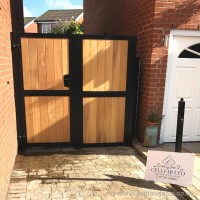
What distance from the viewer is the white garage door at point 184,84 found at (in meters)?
4.71

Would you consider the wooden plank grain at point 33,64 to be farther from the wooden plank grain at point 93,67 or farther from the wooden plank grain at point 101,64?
the wooden plank grain at point 101,64

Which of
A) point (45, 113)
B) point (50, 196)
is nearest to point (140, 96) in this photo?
point (45, 113)

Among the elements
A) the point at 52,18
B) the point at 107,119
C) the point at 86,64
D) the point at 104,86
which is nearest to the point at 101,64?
the point at 86,64

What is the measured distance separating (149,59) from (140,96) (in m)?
0.88

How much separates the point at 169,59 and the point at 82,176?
2758 millimetres

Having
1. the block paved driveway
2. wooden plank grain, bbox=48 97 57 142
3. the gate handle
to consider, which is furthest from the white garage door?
wooden plank grain, bbox=48 97 57 142

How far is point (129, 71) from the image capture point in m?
4.80

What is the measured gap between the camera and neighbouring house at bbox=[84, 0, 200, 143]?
14.7 feet

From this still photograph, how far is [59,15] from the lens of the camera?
126ft

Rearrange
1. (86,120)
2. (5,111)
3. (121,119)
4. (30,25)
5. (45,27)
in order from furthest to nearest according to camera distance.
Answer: (45,27) → (30,25) → (121,119) → (86,120) → (5,111)

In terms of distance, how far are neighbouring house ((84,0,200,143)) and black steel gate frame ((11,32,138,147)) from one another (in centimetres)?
30

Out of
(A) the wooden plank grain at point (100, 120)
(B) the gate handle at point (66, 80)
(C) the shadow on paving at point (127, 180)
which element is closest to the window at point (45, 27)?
(B) the gate handle at point (66, 80)

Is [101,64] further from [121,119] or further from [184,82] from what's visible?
[184,82]

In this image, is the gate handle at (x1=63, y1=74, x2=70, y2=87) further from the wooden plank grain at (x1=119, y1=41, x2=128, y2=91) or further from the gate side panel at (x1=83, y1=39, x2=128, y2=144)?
the wooden plank grain at (x1=119, y1=41, x2=128, y2=91)
